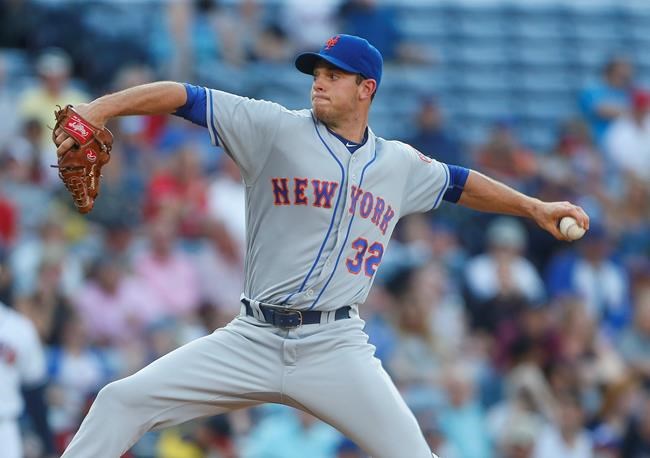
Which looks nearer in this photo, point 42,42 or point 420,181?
point 420,181

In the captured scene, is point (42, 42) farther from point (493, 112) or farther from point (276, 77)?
point (493, 112)

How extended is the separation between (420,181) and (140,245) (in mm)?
4441

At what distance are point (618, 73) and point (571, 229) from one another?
330 inches

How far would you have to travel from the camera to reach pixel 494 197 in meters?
5.95

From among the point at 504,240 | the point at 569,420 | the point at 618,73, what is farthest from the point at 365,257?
the point at 618,73

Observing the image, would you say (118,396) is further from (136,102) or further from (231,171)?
(231,171)

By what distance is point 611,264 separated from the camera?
460 inches

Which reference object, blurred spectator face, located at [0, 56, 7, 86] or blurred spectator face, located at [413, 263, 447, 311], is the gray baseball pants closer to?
blurred spectator face, located at [413, 263, 447, 311]

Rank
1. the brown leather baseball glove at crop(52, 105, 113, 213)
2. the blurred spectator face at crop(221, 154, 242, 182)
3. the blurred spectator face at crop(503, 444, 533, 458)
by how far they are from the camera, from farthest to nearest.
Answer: the blurred spectator face at crop(221, 154, 242, 182), the blurred spectator face at crop(503, 444, 533, 458), the brown leather baseball glove at crop(52, 105, 113, 213)

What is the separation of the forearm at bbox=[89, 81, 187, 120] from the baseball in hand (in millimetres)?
1674

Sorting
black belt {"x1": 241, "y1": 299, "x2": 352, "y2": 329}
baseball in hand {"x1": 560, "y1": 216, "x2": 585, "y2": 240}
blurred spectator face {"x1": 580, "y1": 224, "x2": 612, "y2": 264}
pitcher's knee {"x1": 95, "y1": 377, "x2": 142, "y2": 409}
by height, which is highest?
baseball in hand {"x1": 560, "y1": 216, "x2": 585, "y2": 240}

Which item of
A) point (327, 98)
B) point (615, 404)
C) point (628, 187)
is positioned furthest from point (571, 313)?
point (327, 98)

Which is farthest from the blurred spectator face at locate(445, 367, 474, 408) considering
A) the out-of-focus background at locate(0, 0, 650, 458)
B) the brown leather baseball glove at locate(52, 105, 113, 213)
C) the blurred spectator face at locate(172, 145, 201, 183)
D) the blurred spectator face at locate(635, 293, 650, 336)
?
the brown leather baseball glove at locate(52, 105, 113, 213)

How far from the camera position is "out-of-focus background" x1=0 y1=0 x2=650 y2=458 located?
912 centimetres
